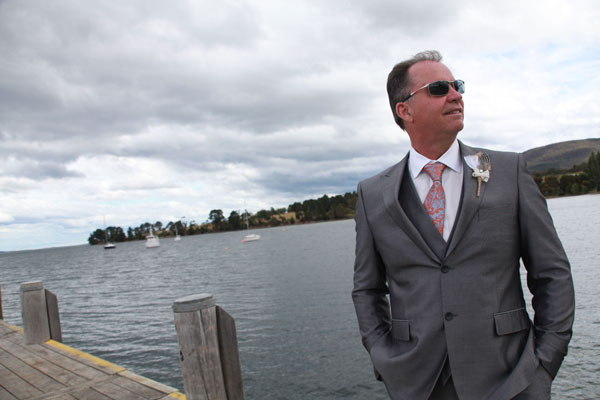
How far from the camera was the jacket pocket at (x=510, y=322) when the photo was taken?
2.04m

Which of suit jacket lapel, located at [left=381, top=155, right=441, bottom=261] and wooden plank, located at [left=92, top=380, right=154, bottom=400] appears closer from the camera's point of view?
suit jacket lapel, located at [left=381, top=155, right=441, bottom=261]

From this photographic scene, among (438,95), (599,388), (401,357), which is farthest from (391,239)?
(599,388)

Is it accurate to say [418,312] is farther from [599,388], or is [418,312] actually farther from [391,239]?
[599,388]

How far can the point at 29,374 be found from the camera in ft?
20.9

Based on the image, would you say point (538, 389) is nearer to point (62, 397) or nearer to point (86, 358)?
point (62, 397)

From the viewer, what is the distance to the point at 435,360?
2127mm

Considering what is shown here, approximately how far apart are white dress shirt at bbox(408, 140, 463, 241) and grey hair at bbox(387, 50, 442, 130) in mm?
316

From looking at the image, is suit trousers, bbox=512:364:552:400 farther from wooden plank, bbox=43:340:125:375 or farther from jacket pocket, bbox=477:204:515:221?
wooden plank, bbox=43:340:125:375

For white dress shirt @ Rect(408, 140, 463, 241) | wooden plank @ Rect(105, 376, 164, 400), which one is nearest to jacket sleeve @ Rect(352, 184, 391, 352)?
white dress shirt @ Rect(408, 140, 463, 241)

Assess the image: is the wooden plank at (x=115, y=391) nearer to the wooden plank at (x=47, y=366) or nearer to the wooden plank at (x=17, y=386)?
the wooden plank at (x=47, y=366)

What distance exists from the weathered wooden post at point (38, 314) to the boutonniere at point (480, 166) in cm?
824

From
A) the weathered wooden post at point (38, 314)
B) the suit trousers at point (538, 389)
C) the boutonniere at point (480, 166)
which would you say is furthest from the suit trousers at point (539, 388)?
the weathered wooden post at point (38, 314)

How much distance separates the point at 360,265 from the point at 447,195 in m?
0.64

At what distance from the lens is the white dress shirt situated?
7.27 ft
